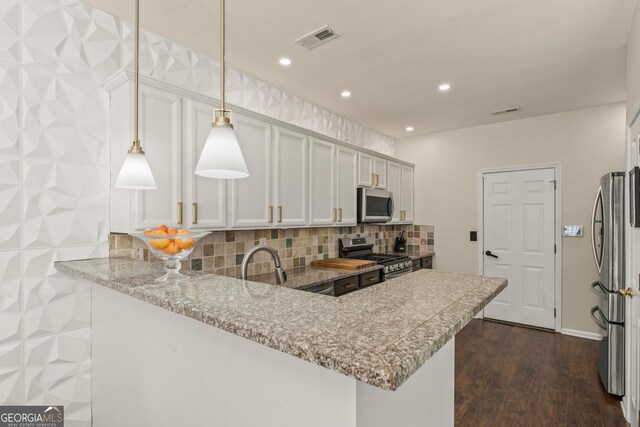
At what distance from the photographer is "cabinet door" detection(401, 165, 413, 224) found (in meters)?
4.78

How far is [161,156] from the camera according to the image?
2.04m

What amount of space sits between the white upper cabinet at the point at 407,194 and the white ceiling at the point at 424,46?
1344mm

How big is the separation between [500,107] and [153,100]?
11.7ft

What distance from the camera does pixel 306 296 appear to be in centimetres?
105

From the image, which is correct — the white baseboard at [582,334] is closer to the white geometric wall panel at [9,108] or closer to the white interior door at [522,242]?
the white interior door at [522,242]

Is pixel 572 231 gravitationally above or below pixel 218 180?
below

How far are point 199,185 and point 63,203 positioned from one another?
2.46ft

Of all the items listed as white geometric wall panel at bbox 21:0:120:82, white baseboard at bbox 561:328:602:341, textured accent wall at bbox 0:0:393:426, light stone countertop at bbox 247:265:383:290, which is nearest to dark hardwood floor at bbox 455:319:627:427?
white baseboard at bbox 561:328:602:341

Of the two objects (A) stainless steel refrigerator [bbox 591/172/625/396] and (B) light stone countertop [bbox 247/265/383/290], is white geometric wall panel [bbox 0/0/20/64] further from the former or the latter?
(A) stainless steel refrigerator [bbox 591/172/625/396]

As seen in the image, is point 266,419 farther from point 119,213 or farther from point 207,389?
point 119,213

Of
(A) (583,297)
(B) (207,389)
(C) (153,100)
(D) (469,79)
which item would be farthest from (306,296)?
(A) (583,297)

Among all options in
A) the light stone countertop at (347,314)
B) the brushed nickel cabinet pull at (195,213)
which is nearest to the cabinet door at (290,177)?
the brushed nickel cabinet pull at (195,213)

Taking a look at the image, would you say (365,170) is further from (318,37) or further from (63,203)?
(63,203)

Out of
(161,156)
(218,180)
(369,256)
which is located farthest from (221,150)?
(369,256)
